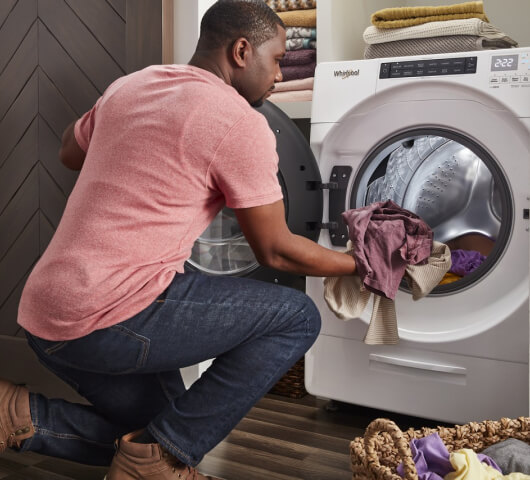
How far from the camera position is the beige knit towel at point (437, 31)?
173 cm

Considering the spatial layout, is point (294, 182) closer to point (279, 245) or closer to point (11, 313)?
point (279, 245)

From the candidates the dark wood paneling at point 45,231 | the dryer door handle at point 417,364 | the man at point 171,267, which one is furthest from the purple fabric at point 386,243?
the dark wood paneling at point 45,231

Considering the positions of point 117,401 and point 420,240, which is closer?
point 117,401

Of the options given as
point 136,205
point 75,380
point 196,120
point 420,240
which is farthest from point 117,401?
point 420,240

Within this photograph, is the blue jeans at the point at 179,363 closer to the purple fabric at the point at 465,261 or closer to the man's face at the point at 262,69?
the man's face at the point at 262,69

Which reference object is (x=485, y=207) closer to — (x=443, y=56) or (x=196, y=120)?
(x=443, y=56)

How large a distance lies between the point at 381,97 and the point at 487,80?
10.4 inches

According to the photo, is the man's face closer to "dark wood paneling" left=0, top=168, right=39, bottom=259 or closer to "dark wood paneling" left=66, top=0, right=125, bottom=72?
"dark wood paneling" left=66, top=0, right=125, bottom=72

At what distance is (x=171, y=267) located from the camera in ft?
3.85

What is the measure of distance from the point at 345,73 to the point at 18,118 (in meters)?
1.00

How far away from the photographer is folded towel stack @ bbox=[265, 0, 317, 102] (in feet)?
6.93

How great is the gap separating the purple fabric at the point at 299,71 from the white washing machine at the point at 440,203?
1.06 ft

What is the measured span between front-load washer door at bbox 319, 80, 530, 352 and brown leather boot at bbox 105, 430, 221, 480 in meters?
0.68

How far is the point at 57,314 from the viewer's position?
3.63ft
